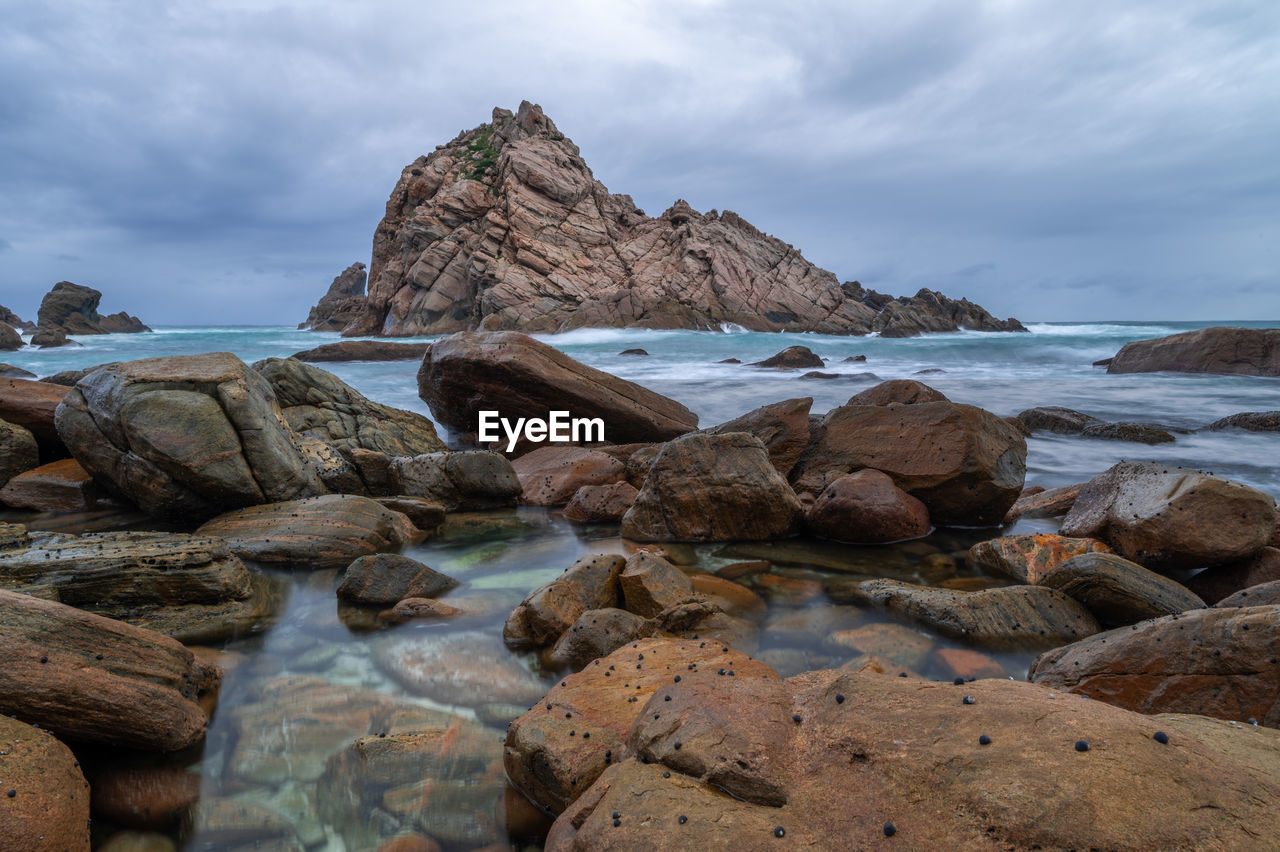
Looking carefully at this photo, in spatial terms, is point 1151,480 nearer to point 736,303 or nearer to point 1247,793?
point 1247,793

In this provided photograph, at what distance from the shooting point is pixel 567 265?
5247cm

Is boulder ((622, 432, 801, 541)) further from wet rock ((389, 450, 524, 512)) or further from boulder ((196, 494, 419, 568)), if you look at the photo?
boulder ((196, 494, 419, 568))

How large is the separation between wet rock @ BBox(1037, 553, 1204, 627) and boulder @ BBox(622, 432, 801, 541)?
260 cm

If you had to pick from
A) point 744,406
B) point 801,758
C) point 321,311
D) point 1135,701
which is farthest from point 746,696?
point 321,311

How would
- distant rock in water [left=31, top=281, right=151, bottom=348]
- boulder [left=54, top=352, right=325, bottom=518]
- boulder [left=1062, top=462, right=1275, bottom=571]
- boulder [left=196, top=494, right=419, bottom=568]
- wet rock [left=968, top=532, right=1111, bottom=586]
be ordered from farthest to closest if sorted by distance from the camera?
distant rock in water [left=31, top=281, right=151, bottom=348] < boulder [left=54, top=352, right=325, bottom=518] < boulder [left=196, top=494, right=419, bottom=568] < wet rock [left=968, top=532, right=1111, bottom=586] < boulder [left=1062, top=462, right=1275, bottom=571]

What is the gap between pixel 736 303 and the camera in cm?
5481

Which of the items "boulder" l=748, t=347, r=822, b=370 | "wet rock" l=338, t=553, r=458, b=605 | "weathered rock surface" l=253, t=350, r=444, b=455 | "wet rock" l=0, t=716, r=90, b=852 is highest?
"boulder" l=748, t=347, r=822, b=370

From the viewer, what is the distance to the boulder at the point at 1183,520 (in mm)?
5141

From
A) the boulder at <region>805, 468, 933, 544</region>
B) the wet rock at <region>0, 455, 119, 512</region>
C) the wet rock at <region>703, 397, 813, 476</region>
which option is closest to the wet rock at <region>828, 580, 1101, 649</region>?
the boulder at <region>805, 468, 933, 544</region>

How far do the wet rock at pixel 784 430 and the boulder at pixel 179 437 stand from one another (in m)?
4.92

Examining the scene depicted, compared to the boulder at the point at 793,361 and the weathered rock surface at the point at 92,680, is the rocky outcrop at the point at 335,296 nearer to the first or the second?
the boulder at the point at 793,361

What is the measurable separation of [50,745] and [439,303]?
53.7 meters

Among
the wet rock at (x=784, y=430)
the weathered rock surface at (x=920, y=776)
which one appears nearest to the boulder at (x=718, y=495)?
the wet rock at (x=784, y=430)

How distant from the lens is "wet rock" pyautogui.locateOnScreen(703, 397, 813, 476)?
8.05 m
